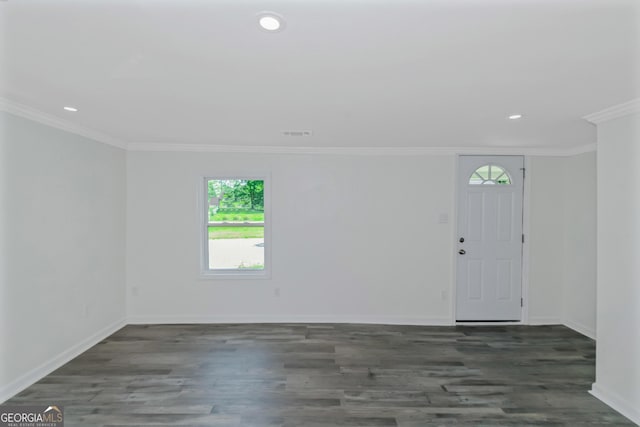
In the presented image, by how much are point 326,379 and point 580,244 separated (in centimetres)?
371

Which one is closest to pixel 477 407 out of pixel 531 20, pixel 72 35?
pixel 531 20

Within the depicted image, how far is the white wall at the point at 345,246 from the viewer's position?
4293mm

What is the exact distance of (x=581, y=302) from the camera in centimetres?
406

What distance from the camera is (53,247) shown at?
296 cm

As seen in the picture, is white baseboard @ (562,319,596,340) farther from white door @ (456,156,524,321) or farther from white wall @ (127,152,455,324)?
white wall @ (127,152,455,324)

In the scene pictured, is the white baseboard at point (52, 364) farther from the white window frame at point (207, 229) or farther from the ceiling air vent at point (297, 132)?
the ceiling air vent at point (297, 132)

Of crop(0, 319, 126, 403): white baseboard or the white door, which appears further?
the white door

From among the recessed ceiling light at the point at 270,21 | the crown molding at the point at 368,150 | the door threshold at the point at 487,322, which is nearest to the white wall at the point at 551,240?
the crown molding at the point at 368,150

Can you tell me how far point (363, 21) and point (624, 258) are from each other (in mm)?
2687

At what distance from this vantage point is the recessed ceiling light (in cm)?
131

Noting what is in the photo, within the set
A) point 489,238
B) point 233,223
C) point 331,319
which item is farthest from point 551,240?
point 233,223

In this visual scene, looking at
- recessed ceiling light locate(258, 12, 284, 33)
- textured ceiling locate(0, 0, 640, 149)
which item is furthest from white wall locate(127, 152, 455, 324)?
recessed ceiling light locate(258, 12, 284, 33)

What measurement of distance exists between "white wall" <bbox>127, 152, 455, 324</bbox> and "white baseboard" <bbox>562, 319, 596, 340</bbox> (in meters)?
1.62

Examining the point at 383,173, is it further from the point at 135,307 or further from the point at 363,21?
the point at 135,307
